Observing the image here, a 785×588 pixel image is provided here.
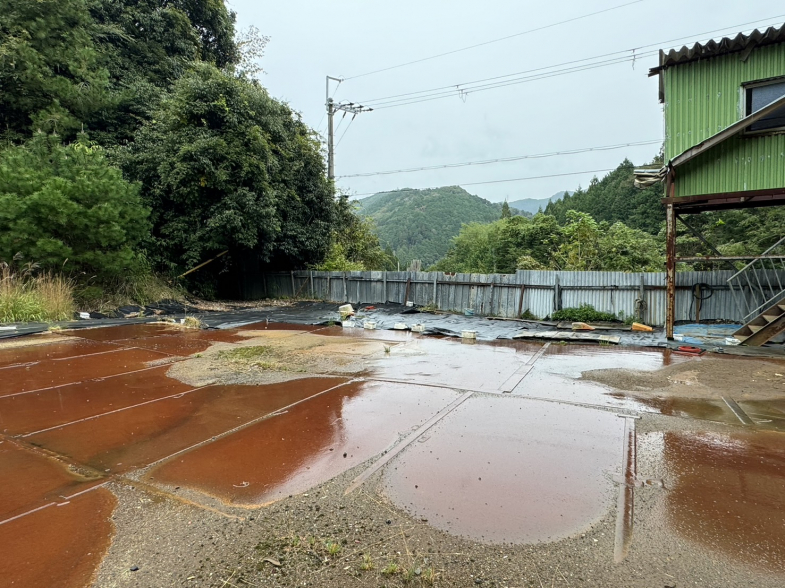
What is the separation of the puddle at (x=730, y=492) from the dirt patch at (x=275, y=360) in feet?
12.0

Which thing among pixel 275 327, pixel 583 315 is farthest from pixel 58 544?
pixel 583 315

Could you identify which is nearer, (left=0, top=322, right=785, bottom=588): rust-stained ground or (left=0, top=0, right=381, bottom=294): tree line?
(left=0, top=322, right=785, bottom=588): rust-stained ground

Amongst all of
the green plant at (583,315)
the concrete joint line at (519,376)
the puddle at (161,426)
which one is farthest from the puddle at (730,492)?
the green plant at (583,315)

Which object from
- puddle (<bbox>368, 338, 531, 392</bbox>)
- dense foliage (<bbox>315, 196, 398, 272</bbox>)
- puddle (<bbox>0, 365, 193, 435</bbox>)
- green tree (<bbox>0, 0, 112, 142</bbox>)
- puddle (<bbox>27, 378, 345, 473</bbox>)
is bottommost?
puddle (<bbox>368, 338, 531, 392</bbox>)

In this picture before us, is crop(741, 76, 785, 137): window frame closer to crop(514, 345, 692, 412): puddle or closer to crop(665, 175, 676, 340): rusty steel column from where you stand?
crop(665, 175, 676, 340): rusty steel column

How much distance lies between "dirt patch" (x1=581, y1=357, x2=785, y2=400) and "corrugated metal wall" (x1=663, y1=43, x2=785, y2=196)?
3504 mm

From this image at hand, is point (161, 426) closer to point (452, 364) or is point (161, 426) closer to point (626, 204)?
point (452, 364)

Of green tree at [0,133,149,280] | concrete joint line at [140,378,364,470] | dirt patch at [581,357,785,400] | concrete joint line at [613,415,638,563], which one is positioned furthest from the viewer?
green tree at [0,133,149,280]

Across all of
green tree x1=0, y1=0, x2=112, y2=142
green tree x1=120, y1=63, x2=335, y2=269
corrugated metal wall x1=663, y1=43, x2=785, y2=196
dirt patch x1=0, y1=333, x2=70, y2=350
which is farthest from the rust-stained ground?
green tree x1=0, y1=0, x2=112, y2=142

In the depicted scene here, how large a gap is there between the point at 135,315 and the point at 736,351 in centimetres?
1256

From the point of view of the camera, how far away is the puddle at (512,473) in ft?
7.48

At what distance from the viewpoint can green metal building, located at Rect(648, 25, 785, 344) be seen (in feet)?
23.9

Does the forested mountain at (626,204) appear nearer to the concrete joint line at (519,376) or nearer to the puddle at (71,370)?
the concrete joint line at (519,376)

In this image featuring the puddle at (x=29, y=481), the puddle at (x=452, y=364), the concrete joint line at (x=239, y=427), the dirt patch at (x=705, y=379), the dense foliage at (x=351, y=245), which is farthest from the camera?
the dense foliage at (x=351, y=245)
